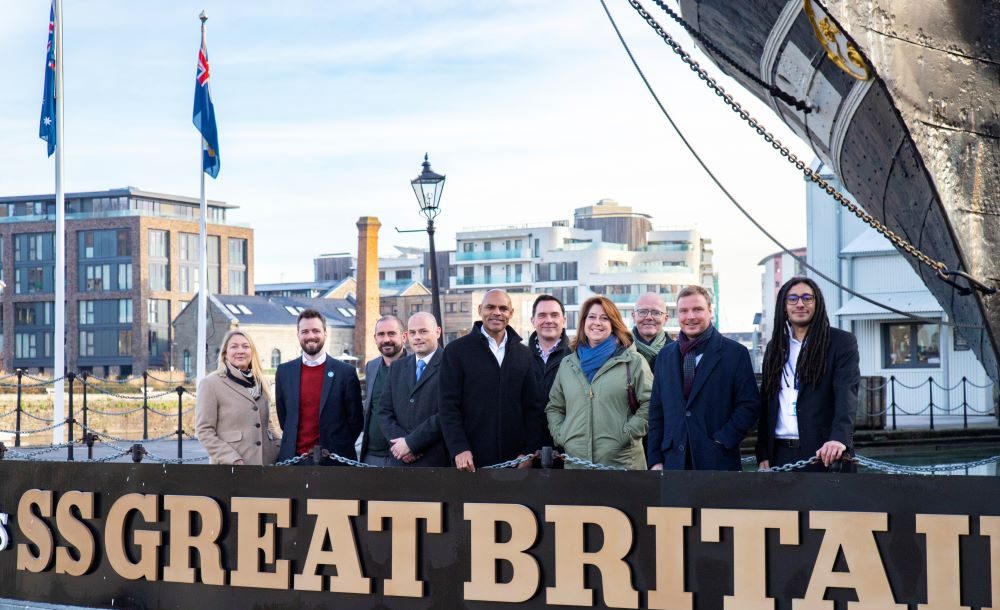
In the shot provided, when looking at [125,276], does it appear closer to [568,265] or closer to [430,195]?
[568,265]

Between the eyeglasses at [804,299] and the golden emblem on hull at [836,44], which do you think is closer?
the eyeglasses at [804,299]

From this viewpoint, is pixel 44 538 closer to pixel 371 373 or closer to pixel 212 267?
pixel 371 373

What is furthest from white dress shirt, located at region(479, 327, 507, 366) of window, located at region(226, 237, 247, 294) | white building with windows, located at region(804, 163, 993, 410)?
window, located at region(226, 237, 247, 294)

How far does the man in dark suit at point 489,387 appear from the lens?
5.84 m

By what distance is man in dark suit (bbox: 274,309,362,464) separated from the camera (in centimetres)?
661

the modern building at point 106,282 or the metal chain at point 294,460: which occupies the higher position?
the modern building at point 106,282

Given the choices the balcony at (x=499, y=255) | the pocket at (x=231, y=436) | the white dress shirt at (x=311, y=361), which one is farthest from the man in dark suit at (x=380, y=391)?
the balcony at (x=499, y=255)

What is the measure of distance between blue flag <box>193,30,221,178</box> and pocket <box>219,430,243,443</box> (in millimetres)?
14345

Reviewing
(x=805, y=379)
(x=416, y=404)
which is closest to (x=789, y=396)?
(x=805, y=379)

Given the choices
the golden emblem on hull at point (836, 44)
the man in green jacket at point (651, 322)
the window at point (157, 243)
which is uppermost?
the window at point (157, 243)

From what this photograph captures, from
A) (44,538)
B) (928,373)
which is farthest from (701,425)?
(928,373)

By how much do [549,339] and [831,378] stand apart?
1.55 m

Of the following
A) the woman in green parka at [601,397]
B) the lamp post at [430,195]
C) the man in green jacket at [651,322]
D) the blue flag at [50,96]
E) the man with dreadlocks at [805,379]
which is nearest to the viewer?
the man with dreadlocks at [805,379]

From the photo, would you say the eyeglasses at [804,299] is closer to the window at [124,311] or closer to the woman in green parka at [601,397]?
the woman in green parka at [601,397]
